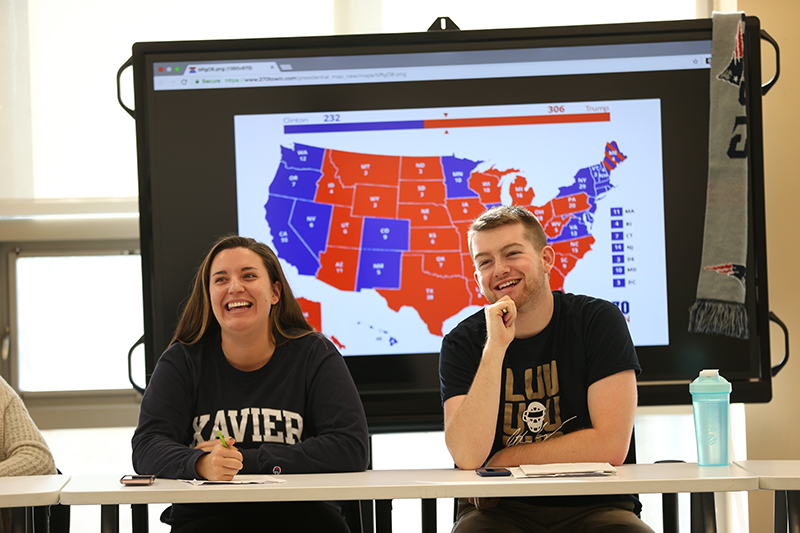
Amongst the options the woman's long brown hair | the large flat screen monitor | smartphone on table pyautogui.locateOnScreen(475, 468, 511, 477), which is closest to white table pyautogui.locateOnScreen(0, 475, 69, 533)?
the woman's long brown hair

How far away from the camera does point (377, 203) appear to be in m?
2.38

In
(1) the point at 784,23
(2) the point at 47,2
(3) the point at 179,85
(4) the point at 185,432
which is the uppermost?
(2) the point at 47,2

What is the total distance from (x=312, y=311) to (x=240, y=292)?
54 cm

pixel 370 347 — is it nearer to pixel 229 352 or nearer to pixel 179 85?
pixel 229 352

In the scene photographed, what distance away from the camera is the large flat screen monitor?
234cm

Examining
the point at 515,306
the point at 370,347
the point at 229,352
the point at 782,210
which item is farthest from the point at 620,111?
the point at 229,352

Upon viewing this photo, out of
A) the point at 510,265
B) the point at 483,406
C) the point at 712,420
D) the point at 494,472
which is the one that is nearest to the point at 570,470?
the point at 494,472

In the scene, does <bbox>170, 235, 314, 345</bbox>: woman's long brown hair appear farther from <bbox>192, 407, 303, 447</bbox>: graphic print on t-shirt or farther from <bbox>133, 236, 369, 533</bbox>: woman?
<bbox>192, 407, 303, 447</bbox>: graphic print on t-shirt

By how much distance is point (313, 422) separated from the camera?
182 cm

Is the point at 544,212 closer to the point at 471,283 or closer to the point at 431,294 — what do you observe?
the point at 471,283

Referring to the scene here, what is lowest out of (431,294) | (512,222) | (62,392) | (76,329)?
(62,392)

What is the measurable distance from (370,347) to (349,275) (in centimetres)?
26

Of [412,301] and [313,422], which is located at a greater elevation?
[412,301]

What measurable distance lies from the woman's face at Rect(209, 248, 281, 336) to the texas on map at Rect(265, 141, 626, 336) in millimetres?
449
